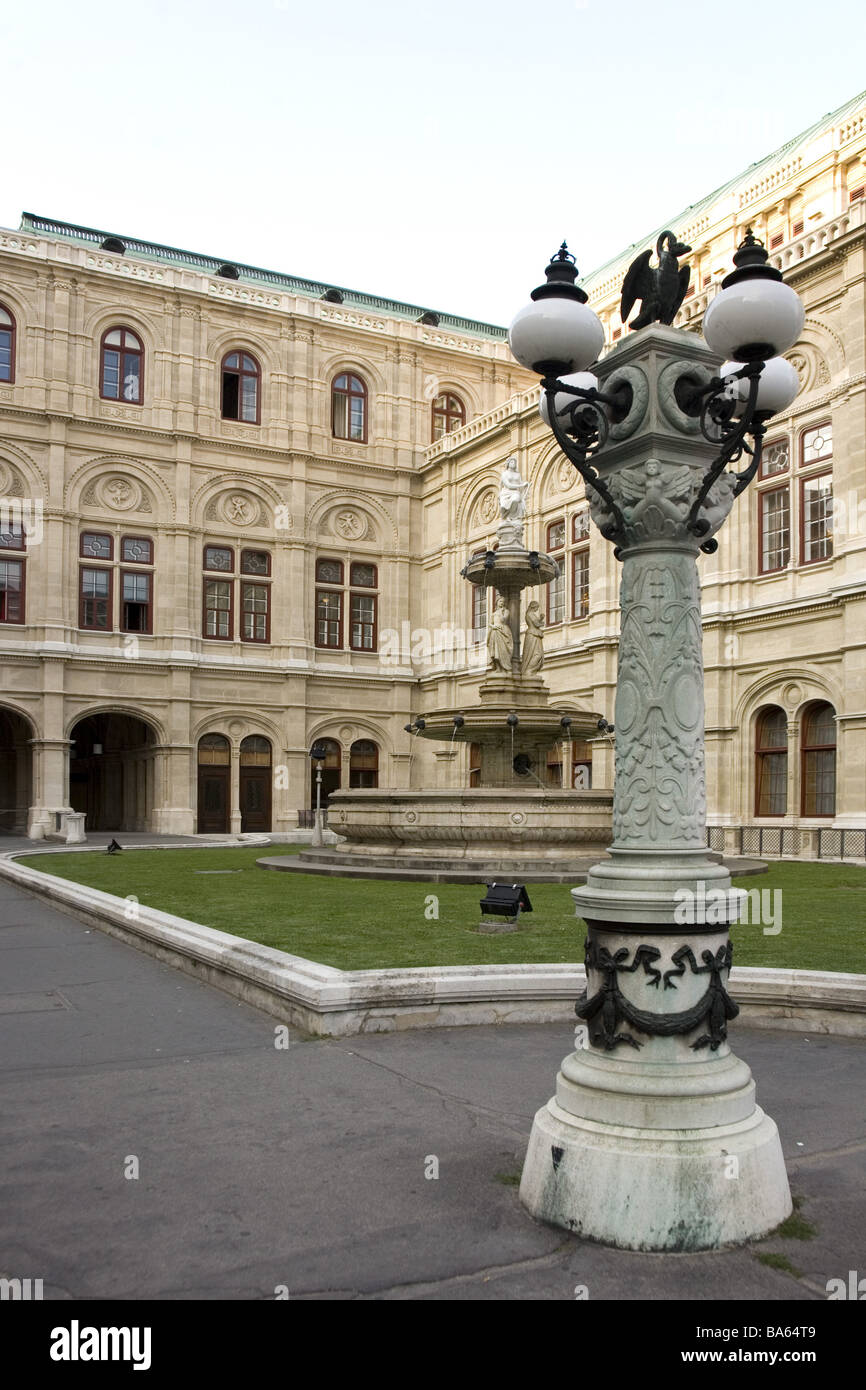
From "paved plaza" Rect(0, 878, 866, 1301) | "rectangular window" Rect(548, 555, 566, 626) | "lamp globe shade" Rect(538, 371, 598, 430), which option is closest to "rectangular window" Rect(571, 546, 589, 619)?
"rectangular window" Rect(548, 555, 566, 626)

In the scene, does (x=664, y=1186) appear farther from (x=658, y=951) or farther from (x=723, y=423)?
(x=723, y=423)

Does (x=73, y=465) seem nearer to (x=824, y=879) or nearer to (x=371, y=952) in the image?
(x=824, y=879)

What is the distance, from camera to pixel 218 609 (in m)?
40.4

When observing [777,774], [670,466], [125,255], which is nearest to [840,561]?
[777,774]

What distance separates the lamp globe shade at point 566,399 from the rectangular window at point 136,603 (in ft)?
117

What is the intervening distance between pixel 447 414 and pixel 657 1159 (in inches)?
1689

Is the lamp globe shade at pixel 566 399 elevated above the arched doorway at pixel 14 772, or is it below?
above

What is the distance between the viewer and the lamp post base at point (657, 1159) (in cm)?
392

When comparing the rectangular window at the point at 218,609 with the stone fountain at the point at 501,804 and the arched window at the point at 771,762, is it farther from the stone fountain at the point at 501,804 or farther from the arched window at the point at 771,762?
the arched window at the point at 771,762

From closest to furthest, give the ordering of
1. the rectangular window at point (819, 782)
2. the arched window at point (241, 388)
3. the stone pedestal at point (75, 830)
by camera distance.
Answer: the rectangular window at point (819, 782), the stone pedestal at point (75, 830), the arched window at point (241, 388)

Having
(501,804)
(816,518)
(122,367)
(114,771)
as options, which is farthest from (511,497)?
(114,771)

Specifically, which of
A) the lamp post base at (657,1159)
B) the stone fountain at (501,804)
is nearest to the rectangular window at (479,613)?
the stone fountain at (501,804)

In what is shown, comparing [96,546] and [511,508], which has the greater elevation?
[96,546]

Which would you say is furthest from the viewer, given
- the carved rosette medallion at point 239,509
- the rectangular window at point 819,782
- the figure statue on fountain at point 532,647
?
the carved rosette medallion at point 239,509
